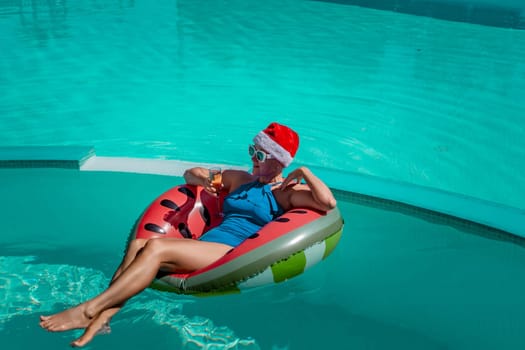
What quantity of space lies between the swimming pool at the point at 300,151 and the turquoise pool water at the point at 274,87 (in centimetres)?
3

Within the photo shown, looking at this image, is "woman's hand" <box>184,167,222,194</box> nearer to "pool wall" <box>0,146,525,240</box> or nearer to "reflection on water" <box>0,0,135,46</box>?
"pool wall" <box>0,146,525,240</box>

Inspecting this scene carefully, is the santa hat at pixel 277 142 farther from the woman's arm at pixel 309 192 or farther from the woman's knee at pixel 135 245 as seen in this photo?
the woman's knee at pixel 135 245

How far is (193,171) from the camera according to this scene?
11.3 ft

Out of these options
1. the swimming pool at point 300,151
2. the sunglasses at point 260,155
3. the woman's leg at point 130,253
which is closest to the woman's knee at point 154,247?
the woman's leg at point 130,253

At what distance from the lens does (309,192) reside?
10.5 feet

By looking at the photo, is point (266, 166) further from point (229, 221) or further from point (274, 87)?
point (274, 87)

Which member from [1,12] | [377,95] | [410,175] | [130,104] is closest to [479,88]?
[377,95]

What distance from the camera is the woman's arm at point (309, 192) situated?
308cm

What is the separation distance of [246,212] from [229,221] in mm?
100

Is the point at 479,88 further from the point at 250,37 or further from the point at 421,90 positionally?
the point at 250,37

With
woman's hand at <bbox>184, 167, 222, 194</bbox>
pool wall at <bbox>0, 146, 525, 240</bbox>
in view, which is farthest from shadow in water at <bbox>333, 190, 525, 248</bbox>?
woman's hand at <bbox>184, 167, 222, 194</bbox>

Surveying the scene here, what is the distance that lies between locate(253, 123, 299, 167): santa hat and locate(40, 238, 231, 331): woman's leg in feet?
1.78

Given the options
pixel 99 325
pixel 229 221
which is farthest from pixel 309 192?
pixel 99 325

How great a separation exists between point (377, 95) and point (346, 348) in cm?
490
